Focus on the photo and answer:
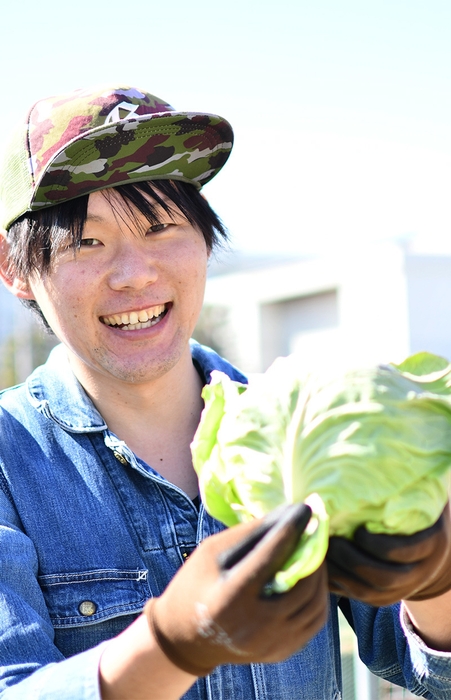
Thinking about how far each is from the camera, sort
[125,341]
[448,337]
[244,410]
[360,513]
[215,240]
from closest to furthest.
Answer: [360,513] < [244,410] < [125,341] < [215,240] < [448,337]

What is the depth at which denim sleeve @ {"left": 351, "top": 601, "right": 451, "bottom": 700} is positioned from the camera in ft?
7.63

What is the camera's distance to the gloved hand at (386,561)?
1.73 metres

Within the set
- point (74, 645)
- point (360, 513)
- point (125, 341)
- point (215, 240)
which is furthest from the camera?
point (215, 240)

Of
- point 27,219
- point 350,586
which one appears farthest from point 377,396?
point 27,219

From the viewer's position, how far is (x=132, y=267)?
2426mm

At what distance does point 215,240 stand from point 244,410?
Result: 1122mm

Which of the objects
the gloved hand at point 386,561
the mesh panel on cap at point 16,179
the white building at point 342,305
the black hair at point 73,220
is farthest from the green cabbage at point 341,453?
the white building at point 342,305

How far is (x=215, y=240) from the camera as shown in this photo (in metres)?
2.89

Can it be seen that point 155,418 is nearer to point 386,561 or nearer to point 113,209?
point 113,209

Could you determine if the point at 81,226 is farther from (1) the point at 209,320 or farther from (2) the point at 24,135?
(1) the point at 209,320

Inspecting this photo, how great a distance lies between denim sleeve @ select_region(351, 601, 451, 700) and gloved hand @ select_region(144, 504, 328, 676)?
772 mm

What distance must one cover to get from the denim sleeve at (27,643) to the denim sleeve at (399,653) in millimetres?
980

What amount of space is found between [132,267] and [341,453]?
97cm

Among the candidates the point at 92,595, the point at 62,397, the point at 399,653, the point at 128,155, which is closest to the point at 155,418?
the point at 62,397
